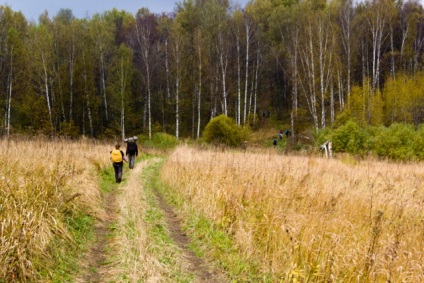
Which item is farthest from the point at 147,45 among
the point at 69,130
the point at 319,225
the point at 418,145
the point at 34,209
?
the point at 319,225

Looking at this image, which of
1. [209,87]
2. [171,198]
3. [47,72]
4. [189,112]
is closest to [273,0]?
[209,87]

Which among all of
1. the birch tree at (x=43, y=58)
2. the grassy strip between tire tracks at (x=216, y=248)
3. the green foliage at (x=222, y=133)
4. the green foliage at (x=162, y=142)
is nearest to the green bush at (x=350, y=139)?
the green foliage at (x=222, y=133)

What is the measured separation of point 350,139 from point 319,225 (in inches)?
679

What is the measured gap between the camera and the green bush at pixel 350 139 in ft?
64.3

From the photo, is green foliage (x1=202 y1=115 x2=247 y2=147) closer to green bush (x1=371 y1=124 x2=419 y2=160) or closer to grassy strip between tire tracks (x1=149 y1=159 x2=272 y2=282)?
green bush (x1=371 y1=124 x2=419 y2=160)

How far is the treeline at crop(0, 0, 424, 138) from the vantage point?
87.9 ft

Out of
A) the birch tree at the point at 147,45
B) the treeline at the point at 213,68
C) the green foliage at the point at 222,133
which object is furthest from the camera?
the birch tree at the point at 147,45

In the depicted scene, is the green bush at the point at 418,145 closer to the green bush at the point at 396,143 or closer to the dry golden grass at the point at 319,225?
the green bush at the point at 396,143

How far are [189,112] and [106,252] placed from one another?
107 ft

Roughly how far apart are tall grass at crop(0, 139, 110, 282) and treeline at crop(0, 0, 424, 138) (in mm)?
19317

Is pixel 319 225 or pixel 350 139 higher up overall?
pixel 350 139

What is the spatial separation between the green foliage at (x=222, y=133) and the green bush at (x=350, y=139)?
730cm

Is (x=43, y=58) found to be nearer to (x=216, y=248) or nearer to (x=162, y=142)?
(x=162, y=142)

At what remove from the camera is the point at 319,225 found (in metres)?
4.11
